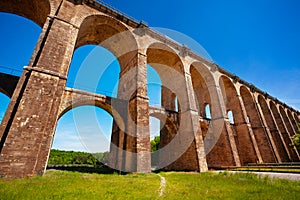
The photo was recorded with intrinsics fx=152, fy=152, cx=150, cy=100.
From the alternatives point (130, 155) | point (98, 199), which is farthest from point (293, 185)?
point (130, 155)

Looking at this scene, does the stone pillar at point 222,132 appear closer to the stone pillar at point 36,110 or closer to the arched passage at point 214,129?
the arched passage at point 214,129

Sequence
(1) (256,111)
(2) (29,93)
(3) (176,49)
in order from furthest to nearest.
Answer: (1) (256,111), (3) (176,49), (2) (29,93)

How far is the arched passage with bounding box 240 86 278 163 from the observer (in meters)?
19.2

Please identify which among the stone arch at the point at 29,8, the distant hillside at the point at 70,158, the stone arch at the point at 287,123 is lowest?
the distant hillside at the point at 70,158

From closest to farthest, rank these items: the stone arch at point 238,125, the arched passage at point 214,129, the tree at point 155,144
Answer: the arched passage at point 214,129
the stone arch at point 238,125
the tree at point 155,144

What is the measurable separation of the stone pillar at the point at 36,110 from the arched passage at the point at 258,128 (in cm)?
2334

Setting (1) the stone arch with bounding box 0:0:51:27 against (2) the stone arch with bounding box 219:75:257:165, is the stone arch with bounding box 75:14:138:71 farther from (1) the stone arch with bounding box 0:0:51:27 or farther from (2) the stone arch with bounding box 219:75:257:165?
(2) the stone arch with bounding box 219:75:257:165

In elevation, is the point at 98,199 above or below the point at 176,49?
below

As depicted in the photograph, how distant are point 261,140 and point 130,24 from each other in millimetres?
21625

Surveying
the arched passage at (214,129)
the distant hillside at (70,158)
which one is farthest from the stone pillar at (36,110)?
the distant hillside at (70,158)

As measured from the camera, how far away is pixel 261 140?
66.4 ft

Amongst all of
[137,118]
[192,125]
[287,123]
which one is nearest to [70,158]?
[137,118]

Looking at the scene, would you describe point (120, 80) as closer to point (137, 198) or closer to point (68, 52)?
point (68, 52)

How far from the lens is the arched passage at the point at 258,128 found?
19177 millimetres
